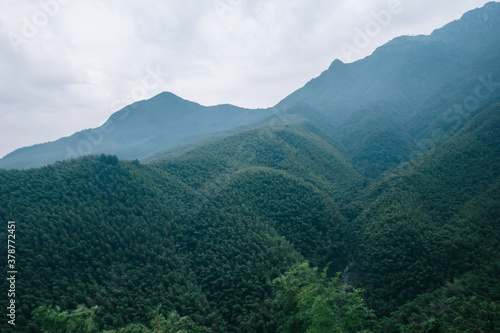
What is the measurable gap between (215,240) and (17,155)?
198m

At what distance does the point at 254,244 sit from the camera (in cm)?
3203

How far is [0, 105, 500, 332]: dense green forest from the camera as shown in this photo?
2056cm

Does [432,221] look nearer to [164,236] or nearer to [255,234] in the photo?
[255,234]

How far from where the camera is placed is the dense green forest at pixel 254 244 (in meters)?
20.6

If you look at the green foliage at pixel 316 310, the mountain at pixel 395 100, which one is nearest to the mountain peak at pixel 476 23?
the mountain at pixel 395 100

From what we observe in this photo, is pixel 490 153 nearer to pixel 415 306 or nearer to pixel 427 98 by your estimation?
pixel 415 306

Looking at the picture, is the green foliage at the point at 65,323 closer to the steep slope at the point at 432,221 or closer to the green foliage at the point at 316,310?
the green foliage at the point at 316,310

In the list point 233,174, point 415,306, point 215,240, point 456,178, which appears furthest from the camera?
point 233,174

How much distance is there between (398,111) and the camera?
10875 cm

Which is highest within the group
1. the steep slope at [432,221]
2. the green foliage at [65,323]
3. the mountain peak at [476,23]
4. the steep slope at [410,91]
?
the mountain peak at [476,23]

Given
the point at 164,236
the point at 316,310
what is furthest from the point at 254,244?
the point at 316,310

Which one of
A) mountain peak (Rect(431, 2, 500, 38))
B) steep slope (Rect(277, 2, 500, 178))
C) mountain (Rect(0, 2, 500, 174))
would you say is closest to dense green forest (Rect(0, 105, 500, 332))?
steep slope (Rect(277, 2, 500, 178))

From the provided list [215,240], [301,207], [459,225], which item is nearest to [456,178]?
[459,225]

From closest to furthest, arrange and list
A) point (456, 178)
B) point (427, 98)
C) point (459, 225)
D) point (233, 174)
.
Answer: point (459, 225), point (456, 178), point (233, 174), point (427, 98)
